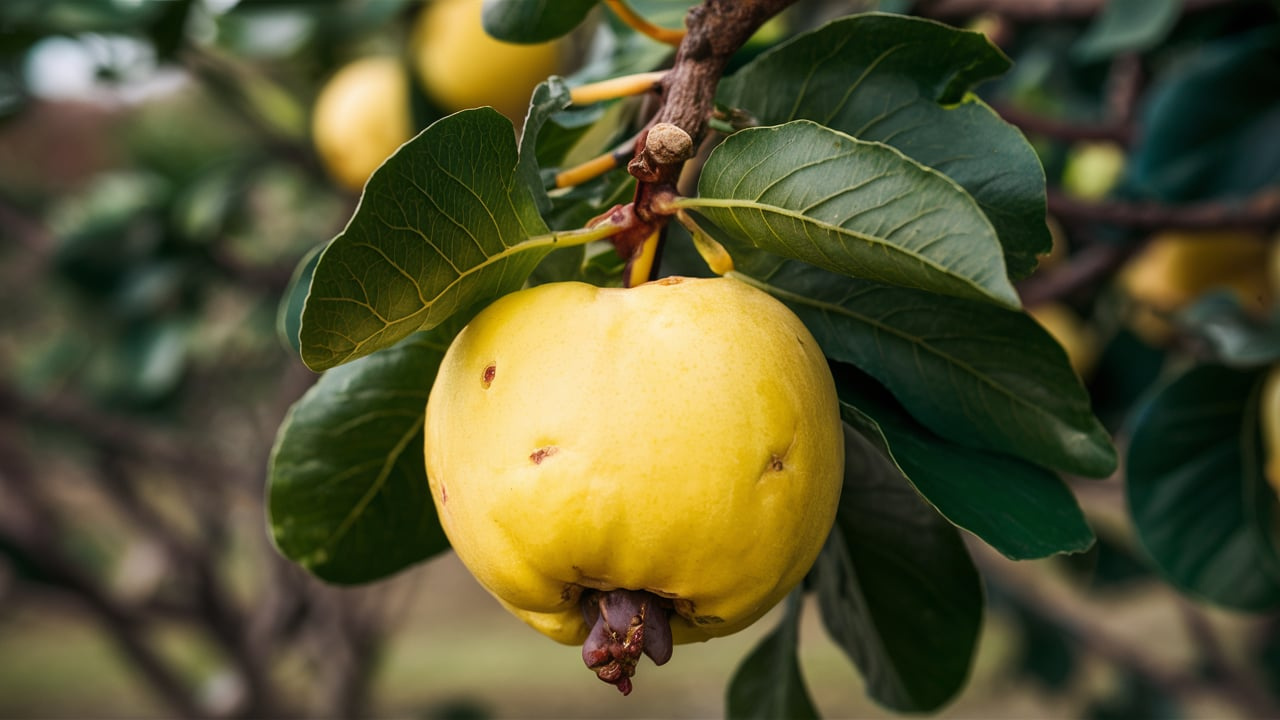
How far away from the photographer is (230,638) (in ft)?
5.69

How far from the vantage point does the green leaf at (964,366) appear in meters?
0.45

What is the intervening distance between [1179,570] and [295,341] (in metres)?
0.57

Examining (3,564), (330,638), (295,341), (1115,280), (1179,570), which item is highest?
(295,341)

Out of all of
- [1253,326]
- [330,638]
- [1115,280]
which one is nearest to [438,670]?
[330,638]

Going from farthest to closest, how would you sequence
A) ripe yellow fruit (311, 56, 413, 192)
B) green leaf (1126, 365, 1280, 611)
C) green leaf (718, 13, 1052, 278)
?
ripe yellow fruit (311, 56, 413, 192) < green leaf (1126, 365, 1280, 611) < green leaf (718, 13, 1052, 278)

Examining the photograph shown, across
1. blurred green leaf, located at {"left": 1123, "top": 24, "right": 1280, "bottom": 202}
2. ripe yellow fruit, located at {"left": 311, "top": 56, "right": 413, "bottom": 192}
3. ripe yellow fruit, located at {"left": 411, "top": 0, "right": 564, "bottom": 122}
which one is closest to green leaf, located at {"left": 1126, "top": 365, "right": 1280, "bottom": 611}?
blurred green leaf, located at {"left": 1123, "top": 24, "right": 1280, "bottom": 202}

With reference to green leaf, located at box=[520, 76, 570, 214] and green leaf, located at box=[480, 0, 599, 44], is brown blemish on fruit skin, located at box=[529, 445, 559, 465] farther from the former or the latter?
green leaf, located at box=[480, 0, 599, 44]

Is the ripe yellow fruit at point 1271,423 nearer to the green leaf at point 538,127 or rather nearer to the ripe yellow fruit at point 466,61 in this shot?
the green leaf at point 538,127

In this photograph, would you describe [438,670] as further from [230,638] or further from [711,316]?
[711,316]

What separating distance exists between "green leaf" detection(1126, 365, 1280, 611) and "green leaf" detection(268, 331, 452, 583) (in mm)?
468

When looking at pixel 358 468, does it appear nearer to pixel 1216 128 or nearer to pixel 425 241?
pixel 425 241

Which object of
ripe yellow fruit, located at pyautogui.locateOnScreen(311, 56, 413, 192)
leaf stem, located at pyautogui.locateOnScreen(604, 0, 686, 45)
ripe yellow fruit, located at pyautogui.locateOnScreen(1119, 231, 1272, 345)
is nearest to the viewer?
leaf stem, located at pyautogui.locateOnScreen(604, 0, 686, 45)

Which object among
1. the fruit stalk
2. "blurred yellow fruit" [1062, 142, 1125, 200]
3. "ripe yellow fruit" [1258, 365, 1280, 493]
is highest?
the fruit stalk

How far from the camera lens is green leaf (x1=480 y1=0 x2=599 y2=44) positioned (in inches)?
19.6
